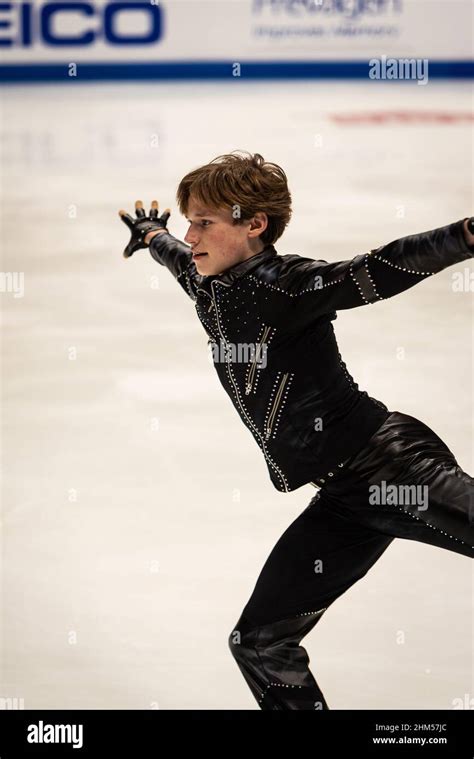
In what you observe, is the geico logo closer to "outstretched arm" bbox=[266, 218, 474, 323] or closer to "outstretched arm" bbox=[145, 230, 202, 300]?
"outstretched arm" bbox=[145, 230, 202, 300]

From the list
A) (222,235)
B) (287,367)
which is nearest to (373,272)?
(287,367)

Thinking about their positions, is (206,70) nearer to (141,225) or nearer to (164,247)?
(141,225)

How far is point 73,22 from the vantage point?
566 inches

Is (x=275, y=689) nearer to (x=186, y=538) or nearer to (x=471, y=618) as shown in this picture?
(x=471, y=618)

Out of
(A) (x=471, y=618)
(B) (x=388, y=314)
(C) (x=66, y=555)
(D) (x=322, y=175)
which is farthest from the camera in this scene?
(D) (x=322, y=175)

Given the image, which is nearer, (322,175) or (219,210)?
(219,210)

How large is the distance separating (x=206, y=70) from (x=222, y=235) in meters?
13.1

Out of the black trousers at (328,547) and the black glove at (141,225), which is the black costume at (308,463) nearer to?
the black trousers at (328,547)

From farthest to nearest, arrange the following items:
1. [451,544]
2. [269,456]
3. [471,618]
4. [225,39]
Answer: [225,39] → [471,618] → [269,456] → [451,544]

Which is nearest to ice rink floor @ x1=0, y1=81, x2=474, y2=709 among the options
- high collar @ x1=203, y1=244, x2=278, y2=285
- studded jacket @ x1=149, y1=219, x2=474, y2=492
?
studded jacket @ x1=149, y1=219, x2=474, y2=492

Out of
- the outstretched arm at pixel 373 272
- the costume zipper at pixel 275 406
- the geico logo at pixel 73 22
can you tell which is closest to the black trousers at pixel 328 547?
the costume zipper at pixel 275 406

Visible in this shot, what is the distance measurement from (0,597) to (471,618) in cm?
154

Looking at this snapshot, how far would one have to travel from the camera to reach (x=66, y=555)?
14.1 ft
